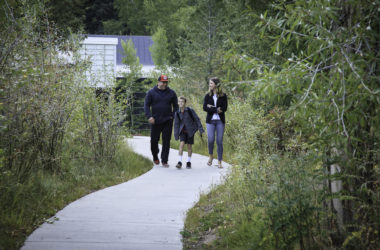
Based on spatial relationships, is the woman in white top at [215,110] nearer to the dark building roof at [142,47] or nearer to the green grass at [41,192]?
the green grass at [41,192]

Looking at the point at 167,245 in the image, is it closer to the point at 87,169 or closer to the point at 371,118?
the point at 371,118

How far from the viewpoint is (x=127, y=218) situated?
5.73 metres

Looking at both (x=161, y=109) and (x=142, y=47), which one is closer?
(x=161, y=109)

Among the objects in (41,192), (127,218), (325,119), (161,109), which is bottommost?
(127,218)

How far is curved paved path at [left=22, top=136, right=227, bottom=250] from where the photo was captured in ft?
15.5

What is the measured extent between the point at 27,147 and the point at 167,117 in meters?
4.06

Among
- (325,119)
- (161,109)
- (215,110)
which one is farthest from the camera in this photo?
(161,109)

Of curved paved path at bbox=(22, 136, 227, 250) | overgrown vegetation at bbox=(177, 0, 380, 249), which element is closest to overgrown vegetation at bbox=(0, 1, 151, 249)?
curved paved path at bbox=(22, 136, 227, 250)

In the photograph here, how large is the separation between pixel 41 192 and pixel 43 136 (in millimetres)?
1097

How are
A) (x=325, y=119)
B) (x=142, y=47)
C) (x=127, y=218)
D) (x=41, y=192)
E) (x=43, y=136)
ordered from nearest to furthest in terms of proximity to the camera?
1. (x=325, y=119)
2. (x=127, y=218)
3. (x=41, y=192)
4. (x=43, y=136)
5. (x=142, y=47)

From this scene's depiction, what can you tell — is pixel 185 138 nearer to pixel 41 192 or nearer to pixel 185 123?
pixel 185 123

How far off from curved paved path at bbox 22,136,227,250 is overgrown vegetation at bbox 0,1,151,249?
26 cm

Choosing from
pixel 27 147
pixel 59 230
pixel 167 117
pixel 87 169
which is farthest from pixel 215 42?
pixel 59 230

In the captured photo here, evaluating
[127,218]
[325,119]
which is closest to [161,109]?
[127,218]
